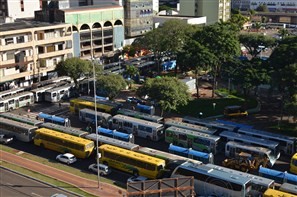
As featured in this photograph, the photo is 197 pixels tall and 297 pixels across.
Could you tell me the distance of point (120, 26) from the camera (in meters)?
103

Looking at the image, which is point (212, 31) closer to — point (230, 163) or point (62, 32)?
point (62, 32)

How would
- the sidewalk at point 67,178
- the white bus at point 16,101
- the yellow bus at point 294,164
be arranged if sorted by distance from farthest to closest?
the white bus at point 16,101
the yellow bus at point 294,164
the sidewalk at point 67,178

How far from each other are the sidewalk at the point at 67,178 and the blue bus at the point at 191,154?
374 inches

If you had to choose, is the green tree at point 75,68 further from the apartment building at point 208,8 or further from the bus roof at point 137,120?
the apartment building at point 208,8

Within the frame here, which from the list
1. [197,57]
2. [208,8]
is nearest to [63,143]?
[197,57]

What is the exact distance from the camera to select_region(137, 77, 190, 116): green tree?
58.0 metres

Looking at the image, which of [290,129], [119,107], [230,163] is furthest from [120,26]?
[230,163]

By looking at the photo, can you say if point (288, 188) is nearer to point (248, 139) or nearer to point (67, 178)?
point (248, 139)

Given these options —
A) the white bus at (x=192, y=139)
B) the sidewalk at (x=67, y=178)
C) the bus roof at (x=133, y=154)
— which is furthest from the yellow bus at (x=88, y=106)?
the sidewalk at (x=67, y=178)

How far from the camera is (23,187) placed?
41.6m

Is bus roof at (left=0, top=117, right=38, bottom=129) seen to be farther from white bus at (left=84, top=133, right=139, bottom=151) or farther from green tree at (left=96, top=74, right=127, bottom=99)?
green tree at (left=96, top=74, right=127, bottom=99)

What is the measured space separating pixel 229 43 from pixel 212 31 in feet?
14.0

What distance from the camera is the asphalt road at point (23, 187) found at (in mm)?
40219

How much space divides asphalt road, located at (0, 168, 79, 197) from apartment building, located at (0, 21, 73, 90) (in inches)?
1392
